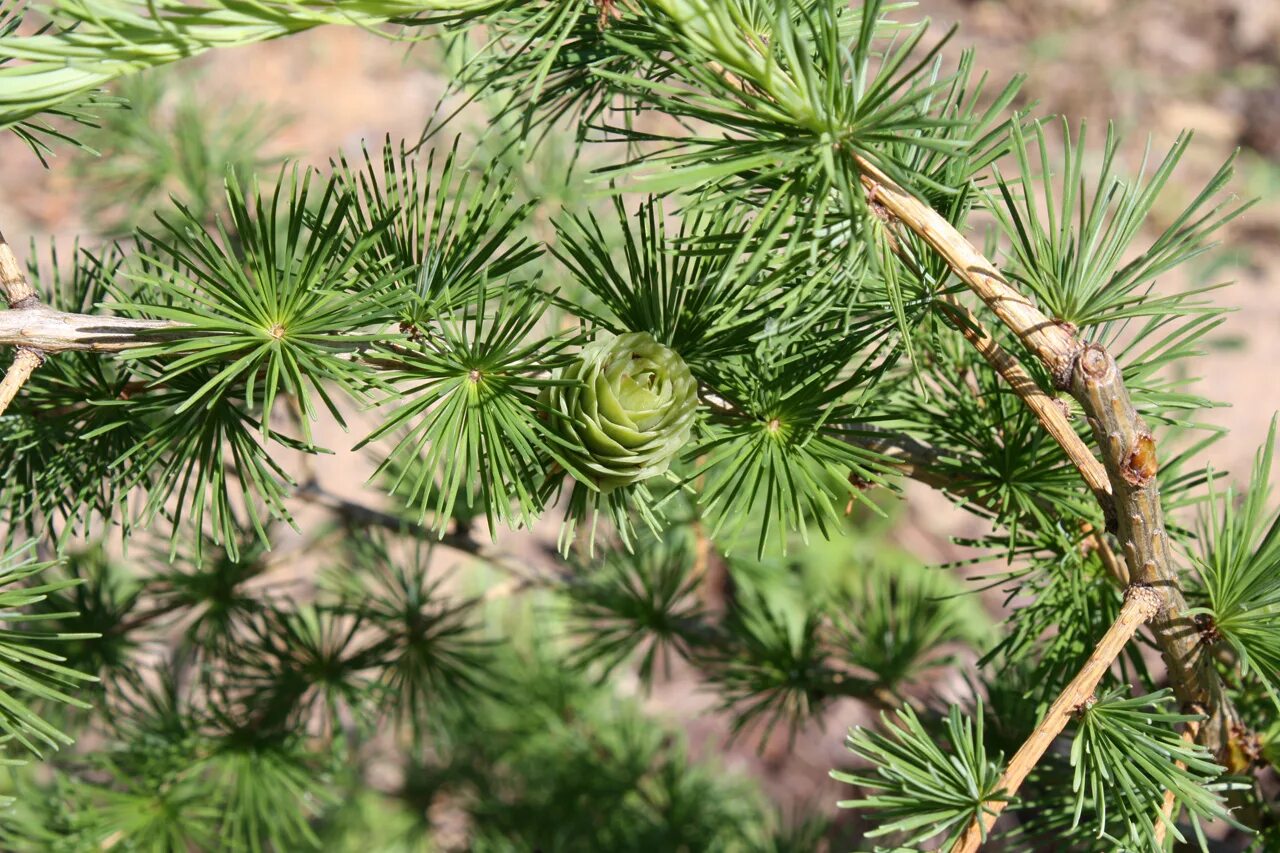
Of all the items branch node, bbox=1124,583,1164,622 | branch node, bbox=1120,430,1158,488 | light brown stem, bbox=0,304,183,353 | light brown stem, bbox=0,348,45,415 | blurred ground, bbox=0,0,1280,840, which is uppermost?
blurred ground, bbox=0,0,1280,840

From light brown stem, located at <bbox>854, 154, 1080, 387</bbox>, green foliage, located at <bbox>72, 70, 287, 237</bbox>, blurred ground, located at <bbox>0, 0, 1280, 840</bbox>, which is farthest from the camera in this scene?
blurred ground, located at <bbox>0, 0, 1280, 840</bbox>

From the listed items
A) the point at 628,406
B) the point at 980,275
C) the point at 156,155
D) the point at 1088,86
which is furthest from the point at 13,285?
the point at 1088,86

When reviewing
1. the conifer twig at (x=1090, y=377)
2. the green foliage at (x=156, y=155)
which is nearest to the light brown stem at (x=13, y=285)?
the conifer twig at (x=1090, y=377)

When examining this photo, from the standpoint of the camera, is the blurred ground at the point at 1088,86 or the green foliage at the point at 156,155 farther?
the blurred ground at the point at 1088,86

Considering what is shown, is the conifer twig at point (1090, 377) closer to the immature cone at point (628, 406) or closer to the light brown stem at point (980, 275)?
the light brown stem at point (980, 275)

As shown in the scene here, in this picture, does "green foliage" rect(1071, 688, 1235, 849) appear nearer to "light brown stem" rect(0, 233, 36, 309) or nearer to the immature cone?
the immature cone

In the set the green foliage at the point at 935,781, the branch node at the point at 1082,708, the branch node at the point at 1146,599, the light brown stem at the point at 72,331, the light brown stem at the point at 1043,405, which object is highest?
the light brown stem at the point at 1043,405

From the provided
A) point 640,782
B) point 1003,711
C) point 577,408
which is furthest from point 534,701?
point 577,408

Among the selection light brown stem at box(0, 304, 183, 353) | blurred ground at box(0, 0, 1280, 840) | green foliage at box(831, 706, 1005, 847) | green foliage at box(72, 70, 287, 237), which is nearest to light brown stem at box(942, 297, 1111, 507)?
green foliage at box(831, 706, 1005, 847)
